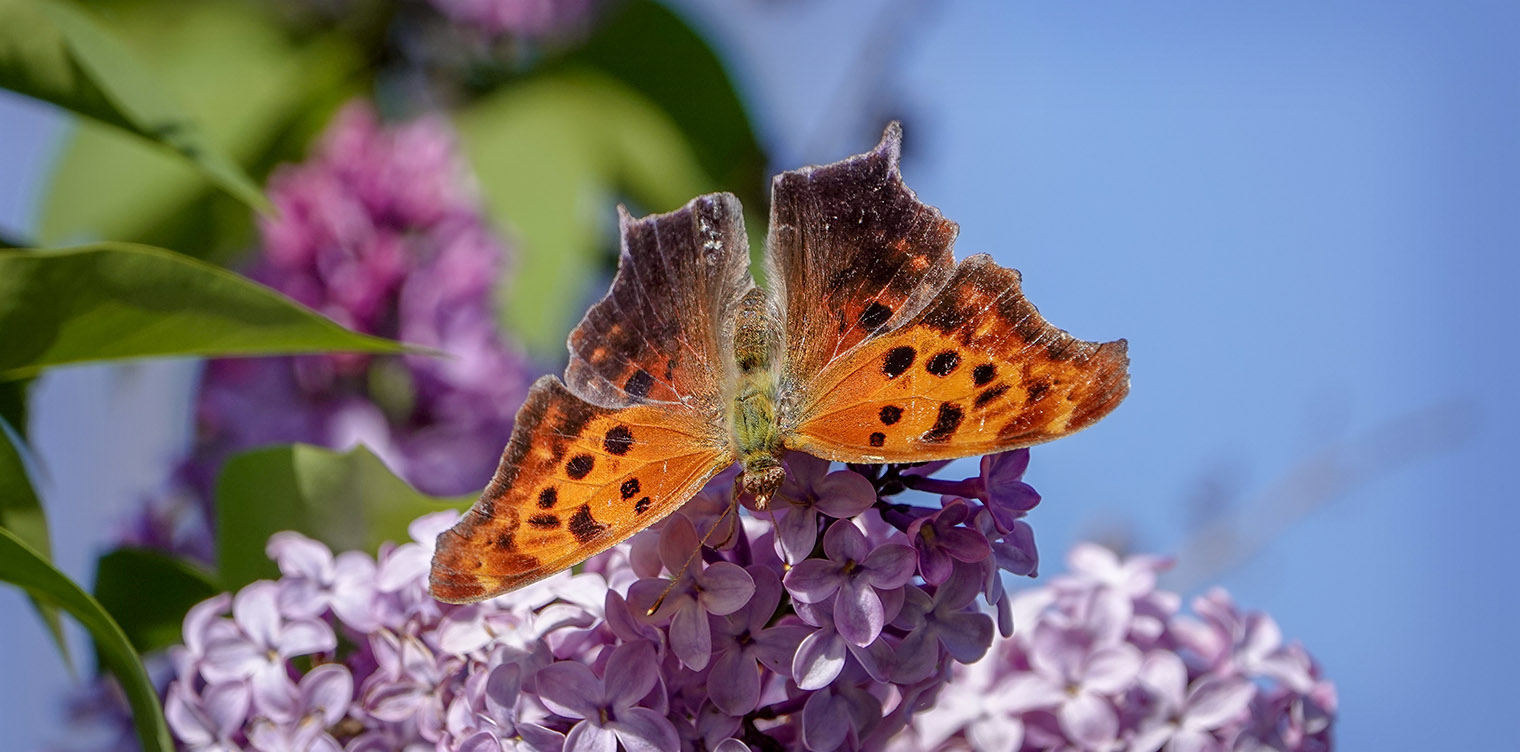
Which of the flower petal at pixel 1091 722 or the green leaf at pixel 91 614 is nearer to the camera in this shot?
the green leaf at pixel 91 614

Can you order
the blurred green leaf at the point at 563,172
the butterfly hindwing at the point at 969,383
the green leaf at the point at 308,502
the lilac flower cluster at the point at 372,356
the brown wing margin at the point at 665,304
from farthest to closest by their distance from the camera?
the blurred green leaf at the point at 563,172 < the lilac flower cluster at the point at 372,356 < the green leaf at the point at 308,502 < the brown wing margin at the point at 665,304 < the butterfly hindwing at the point at 969,383

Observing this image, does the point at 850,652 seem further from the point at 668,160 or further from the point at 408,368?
the point at 668,160

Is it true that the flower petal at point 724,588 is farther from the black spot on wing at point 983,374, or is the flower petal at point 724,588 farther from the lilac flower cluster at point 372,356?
the lilac flower cluster at point 372,356

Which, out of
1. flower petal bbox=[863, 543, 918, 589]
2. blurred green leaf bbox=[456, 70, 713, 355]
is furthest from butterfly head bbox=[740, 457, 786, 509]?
blurred green leaf bbox=[456, 70, 713, 355]

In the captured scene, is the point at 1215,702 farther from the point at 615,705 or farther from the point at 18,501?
the point at 18,501

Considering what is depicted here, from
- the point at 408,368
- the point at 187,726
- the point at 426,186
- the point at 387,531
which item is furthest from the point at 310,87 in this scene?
the point at 187,726

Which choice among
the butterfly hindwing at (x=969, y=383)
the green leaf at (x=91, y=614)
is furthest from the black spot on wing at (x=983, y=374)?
the green leaf at (x=91, y=614)

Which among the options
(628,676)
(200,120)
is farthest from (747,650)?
(200,120)
